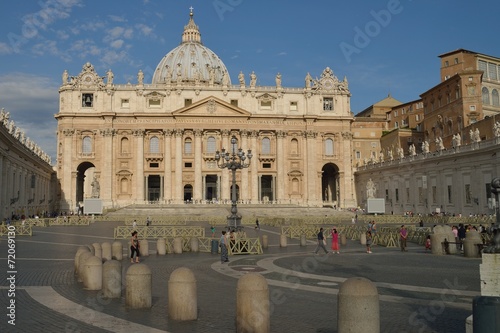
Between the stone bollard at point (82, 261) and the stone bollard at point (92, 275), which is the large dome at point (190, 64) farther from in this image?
the stone bollard at point (92, 275)

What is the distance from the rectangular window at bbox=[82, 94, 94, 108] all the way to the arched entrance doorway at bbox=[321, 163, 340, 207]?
39.6 m

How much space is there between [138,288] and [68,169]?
231 feet

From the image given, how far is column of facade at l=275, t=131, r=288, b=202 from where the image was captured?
7912 cm

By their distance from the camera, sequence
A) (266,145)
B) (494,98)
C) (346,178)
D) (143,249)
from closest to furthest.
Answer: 1. (143,249)
2. (494,98)
3. (266,145)
4. (346,178)

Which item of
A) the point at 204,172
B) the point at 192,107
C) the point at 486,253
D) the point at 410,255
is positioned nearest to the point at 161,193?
the point at 204,172

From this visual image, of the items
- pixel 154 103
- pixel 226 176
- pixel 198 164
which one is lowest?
pixel 226 176

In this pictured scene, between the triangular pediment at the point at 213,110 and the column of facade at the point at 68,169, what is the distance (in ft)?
53.8

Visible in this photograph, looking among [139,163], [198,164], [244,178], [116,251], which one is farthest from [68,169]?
[116,251]

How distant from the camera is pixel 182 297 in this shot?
9570 millimetres

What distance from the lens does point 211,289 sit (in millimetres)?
13305

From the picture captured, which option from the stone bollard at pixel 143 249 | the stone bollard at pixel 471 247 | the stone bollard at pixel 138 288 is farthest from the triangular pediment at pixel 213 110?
the stone bollard at pixel 138 288

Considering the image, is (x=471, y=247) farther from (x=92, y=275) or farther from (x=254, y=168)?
(x=254, y=168)

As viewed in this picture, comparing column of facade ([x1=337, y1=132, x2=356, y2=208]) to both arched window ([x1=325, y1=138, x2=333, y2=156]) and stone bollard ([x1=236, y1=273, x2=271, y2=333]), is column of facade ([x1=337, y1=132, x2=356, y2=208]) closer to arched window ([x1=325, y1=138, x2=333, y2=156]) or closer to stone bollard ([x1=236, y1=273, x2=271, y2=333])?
arched window ([x1=325, y1=138, x2=333, y2=156])

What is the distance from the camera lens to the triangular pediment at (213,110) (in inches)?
3027
